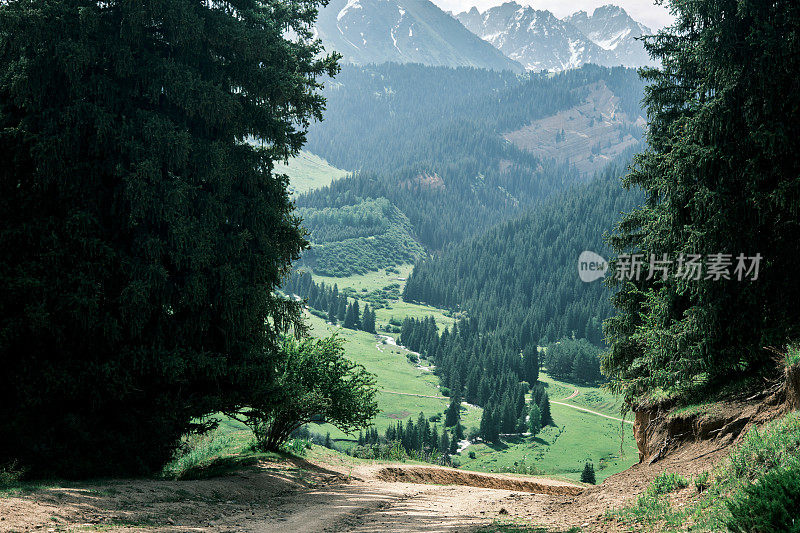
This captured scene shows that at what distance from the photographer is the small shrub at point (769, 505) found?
6809 mm

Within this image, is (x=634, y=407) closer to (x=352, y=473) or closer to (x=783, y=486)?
(x=352, y=473)

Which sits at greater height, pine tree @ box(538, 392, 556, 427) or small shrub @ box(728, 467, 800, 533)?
small shrub @ box(728, 467, 800, 533)

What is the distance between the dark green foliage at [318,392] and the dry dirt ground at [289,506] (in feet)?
10.0

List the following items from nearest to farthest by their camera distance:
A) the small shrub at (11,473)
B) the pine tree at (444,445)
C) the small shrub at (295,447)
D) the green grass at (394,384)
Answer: the small shrub at (11,473), the small shrub at (295,447), the pine tree at (444,445), the green grass at (394,384)

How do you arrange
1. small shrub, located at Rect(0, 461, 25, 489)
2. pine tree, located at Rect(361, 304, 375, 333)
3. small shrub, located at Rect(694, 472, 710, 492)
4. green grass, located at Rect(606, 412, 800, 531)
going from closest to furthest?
green grass, located at Rect(606, 412, 800, 531) → small shrub, located at Rect(694, 472, 710, 492) → small shrub, located at Rect(0, 461, 25, 489) → pine tree, located at Rect(361, 304, 375, 333)

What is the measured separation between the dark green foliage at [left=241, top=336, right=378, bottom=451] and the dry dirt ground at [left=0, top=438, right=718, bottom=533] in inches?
120

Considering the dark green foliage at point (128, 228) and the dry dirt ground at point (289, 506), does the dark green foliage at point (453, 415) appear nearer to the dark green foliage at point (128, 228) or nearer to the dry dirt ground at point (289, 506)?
the dry dirt ground at point (289, 506)

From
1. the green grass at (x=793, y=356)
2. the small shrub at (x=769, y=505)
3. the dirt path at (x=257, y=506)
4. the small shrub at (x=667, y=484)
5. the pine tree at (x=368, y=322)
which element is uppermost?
the green grass at (x=793, y=356)

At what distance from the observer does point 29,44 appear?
1590 centimetres

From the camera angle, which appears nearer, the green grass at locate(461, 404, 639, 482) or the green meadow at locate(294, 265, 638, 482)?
the green grass at locate(461, 404, 639, 482)

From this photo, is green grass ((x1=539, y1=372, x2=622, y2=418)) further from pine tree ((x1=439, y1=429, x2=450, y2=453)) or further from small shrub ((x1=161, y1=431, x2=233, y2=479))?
small shrub ((x1=161, y1=431, x2=233, y2=479))

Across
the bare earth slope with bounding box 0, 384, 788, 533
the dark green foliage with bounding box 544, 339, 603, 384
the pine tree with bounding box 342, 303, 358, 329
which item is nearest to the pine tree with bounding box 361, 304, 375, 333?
the pine tree with bounding box 342, 303, 358, 329

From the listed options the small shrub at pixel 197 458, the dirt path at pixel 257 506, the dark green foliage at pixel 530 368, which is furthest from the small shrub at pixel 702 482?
the dark green foliage at pixel 530 368

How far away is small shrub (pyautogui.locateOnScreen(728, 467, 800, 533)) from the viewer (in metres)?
6.81
